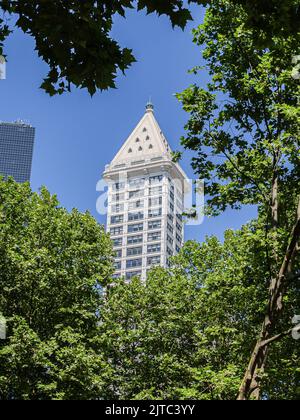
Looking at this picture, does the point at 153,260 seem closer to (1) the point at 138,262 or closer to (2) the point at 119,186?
(1) the point at 138,262

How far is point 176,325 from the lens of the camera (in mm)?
26922

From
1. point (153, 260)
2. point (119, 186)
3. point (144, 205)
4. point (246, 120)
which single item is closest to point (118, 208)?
point (119, 186)

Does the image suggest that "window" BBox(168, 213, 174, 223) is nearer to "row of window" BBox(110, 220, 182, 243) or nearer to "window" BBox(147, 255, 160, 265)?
"row of window" BBox(110, 220, 182, 243)

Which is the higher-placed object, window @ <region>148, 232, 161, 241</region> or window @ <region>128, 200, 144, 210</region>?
window @ <region>128, 200, 144, 210</region>

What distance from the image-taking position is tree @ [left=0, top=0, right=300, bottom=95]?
669 cm

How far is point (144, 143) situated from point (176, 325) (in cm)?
13558

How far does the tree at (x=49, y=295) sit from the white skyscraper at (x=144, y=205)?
376 ft

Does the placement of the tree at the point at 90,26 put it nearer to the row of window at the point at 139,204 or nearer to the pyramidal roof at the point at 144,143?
the row of window at the point at 139,204

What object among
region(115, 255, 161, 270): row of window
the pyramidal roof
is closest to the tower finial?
the pyramidal roof

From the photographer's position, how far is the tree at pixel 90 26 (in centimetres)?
669

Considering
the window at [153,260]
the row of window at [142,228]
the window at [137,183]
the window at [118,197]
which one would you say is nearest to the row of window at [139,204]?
the window at [118,197]

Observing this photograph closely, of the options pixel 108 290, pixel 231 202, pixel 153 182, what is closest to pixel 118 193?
pixel 153 182

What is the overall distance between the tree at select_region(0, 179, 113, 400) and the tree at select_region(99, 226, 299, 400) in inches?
62.2
